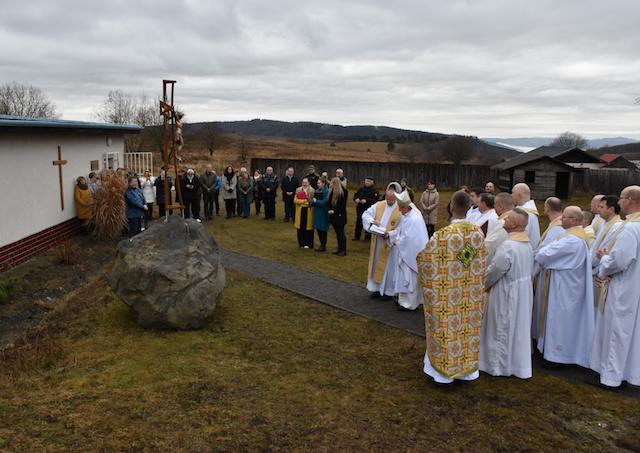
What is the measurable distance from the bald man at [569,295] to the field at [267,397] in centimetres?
47

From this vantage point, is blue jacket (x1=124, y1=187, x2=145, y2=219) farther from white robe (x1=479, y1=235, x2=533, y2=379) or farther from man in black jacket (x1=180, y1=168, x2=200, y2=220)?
white robe (x1=479, y1=235, x2=533, y2=379)

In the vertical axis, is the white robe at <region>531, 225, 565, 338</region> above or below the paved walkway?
above

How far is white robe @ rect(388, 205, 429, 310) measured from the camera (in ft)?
28.0

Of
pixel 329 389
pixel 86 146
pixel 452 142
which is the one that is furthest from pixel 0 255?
pixel 452 142

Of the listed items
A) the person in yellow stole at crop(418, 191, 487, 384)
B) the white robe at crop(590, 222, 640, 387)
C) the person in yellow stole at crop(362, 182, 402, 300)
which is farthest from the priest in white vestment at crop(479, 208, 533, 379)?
the person in yellow stole at crop(362, 182, 402, 300)

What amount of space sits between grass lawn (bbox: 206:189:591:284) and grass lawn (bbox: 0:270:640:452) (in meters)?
4.01

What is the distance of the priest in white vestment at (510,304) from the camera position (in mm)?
5887

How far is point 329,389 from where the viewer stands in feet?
18.8

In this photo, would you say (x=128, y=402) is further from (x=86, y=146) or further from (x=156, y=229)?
(x=86, y=146)

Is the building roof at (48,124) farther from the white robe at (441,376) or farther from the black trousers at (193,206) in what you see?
the white robe at (441,376)

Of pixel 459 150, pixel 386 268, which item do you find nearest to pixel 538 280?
pixel 386 268

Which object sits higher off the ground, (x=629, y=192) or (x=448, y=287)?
(x=629, y=192)

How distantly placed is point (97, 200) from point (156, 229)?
7.17m

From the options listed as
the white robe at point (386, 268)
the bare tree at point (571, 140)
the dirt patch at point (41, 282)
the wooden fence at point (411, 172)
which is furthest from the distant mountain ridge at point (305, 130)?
the white robe at point (386, 268)
